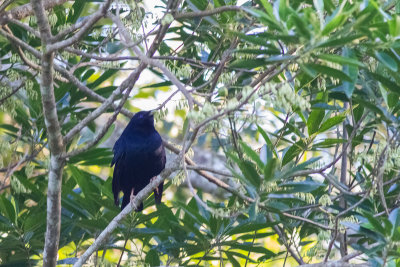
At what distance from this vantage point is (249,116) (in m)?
3.00

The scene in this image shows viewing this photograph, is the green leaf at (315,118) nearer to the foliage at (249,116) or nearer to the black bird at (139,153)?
the foliage at (249,116)

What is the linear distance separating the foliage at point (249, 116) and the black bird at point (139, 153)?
0.23 metres

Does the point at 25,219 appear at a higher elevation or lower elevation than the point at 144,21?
lower

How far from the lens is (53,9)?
475 cm

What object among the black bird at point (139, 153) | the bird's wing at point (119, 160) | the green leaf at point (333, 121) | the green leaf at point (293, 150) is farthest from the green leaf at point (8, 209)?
the green leaf at point (333, 121)

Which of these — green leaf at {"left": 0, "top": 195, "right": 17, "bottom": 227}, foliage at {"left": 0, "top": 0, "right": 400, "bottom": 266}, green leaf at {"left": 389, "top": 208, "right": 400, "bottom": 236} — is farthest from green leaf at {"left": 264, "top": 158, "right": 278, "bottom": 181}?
green leaf at {"left": 0, "top": 195, "right": 17, "bottom": 227}

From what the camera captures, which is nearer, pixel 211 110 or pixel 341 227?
pixel 211 110

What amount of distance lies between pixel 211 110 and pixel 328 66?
0.59m

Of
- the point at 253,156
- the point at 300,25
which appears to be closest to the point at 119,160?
the point at 253,156

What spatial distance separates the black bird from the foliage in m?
0.23

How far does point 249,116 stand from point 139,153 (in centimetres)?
244

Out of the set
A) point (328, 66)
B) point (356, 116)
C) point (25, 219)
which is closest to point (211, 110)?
point (328, 66)

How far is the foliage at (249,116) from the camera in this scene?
9.53 ft

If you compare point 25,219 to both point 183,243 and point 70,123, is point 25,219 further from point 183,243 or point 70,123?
point 183,243
